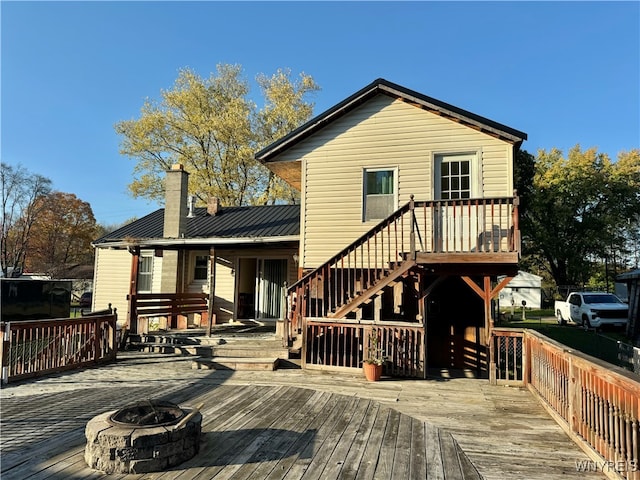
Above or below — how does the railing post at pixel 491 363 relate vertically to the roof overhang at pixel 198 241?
below

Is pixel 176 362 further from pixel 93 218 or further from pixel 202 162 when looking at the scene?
pixel 93 218

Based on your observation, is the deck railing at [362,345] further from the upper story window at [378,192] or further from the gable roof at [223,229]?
the gable roof at [223,229]

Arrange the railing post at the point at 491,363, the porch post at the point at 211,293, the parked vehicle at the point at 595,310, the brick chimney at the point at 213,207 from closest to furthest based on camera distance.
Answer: the railing post at the point at 491,363
the porch post at the point at 211,293
the brick chimney at the point at 213,207
the parked vehicle at the point at 595,310

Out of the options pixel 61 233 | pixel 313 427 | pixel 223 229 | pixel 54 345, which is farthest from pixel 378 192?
pixel 61 233

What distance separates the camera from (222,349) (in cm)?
894

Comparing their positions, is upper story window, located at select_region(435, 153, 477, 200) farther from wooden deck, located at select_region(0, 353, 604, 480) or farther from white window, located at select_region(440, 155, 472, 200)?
wooden deck, located at select_region(0, 353, 604, 480)

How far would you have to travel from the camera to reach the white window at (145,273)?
46.7 feet

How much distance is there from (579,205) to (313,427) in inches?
1499

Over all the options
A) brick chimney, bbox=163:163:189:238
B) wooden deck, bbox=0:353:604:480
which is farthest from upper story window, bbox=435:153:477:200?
brick chimney, bbox=163:163:189:238

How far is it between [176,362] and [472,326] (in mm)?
6799

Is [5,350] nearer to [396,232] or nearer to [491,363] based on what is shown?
[396,232]

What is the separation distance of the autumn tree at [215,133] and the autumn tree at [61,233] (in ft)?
53.7

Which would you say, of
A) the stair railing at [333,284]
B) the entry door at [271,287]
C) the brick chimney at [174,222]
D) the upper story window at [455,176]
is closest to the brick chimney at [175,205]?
the brick chimney at [174,222]

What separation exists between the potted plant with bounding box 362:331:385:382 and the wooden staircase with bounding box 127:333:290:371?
1893 millimetres
